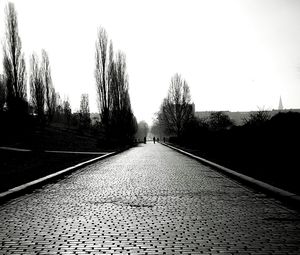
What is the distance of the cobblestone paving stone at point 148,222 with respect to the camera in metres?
4.25

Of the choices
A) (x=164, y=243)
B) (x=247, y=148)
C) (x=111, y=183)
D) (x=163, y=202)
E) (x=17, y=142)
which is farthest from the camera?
(x=17, y=142)

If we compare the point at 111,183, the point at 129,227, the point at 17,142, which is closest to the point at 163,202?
the point at 129,227

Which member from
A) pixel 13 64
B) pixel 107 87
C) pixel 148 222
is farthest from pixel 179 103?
pixel 148 222

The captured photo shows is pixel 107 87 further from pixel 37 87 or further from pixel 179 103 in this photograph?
pixel 179 103

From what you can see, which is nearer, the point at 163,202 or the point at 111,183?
the point at 163,202

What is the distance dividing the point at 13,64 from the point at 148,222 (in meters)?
31.8

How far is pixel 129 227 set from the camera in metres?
5.23

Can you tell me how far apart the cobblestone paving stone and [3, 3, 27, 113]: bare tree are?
2619cm

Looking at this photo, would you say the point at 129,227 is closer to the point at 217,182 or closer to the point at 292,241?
the point at 292,241

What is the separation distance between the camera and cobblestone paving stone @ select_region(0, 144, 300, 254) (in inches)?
167

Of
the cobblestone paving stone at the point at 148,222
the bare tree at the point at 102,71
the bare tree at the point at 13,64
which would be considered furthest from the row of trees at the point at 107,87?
the cobblestone paving stone at the point at 148,222

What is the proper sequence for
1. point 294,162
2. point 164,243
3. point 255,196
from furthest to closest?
point 294,162 → point 255,196 → point 164,243

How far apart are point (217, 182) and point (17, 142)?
27.9 m

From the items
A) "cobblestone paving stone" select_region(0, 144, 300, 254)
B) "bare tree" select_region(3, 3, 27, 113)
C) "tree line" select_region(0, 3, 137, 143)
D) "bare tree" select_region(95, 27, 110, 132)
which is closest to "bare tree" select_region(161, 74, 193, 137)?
"tree line" select_region(0, 3, 137, 143)
